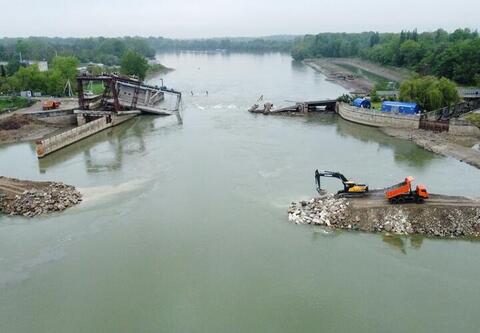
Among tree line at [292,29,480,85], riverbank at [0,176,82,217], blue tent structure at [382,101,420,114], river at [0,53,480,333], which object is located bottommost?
river at [0,53,480,333]

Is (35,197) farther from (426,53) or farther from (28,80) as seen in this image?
(426,53)

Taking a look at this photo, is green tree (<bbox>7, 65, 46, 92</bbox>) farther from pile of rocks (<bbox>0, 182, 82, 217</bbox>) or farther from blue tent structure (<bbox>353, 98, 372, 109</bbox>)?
blue tent structure (<bbox>353, 98, 372, 109</bbox>)

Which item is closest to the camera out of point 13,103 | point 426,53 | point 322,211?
point 322,211

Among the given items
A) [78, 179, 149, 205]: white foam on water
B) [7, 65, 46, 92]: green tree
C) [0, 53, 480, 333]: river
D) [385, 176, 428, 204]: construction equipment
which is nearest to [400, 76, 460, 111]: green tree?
[0, 53, 480, 333]: river

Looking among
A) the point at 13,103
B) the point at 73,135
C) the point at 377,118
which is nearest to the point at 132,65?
the point at 13,103

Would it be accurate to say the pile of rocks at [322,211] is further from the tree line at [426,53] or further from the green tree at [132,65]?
the green tree at [132,65]

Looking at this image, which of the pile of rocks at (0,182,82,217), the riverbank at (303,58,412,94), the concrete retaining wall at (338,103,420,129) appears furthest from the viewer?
Result: the riverbank at (303,58,412,94)
